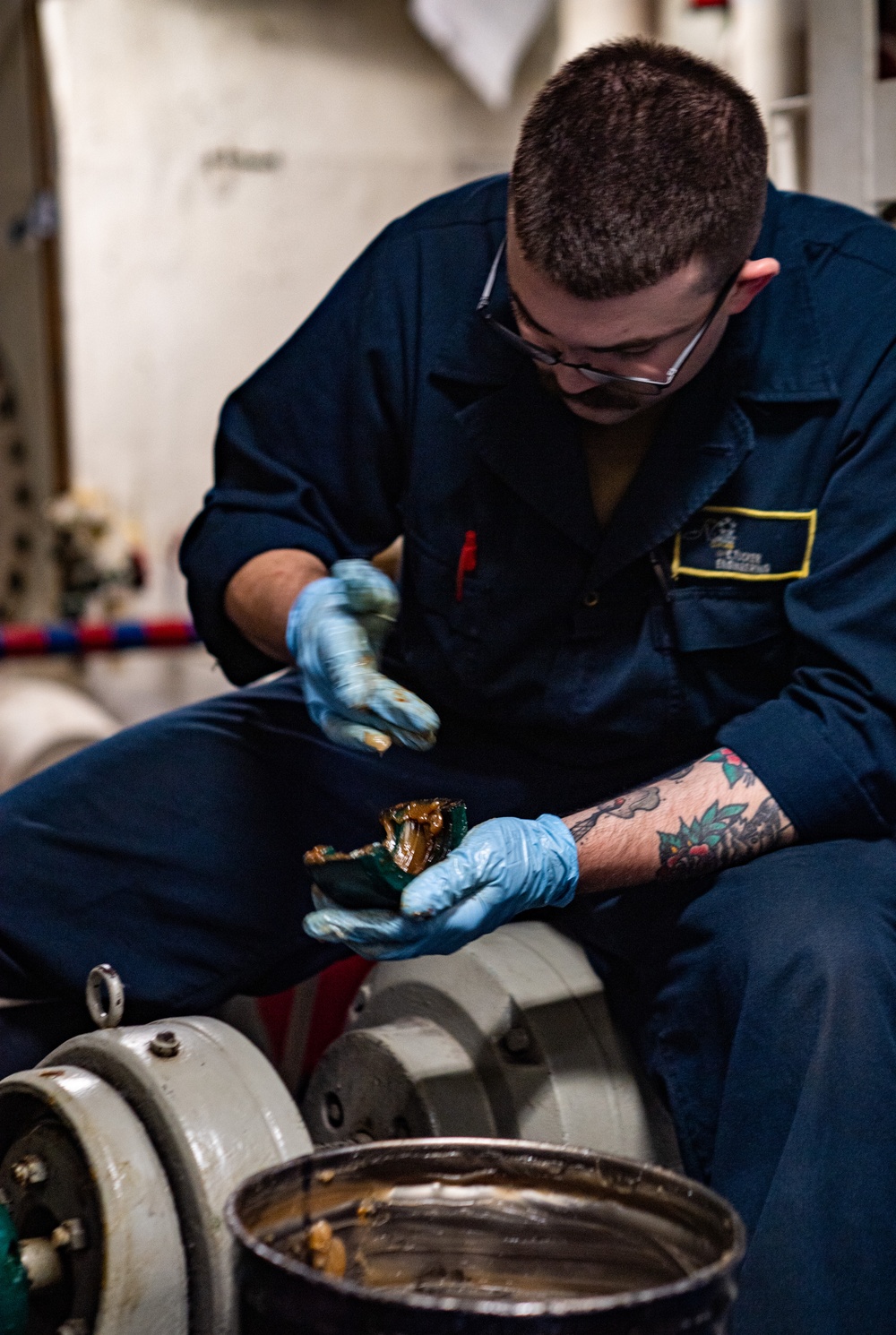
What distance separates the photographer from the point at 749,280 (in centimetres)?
136

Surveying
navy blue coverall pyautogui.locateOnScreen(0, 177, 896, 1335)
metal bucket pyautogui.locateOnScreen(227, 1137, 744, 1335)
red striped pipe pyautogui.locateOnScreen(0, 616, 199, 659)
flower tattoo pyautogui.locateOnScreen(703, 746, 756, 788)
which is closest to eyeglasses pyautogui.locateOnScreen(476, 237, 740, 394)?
navy blue coverall pyautogui.locateOnScreen(0, 177, 896, 1335)

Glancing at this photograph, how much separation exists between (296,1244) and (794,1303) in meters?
0.39

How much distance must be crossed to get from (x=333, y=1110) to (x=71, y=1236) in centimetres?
38

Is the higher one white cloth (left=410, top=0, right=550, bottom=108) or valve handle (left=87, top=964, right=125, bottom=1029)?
white cloth (left=410, top=0, right=550, bottom=108)

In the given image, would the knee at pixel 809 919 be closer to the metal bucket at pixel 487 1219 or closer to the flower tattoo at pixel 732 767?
the flower tattoo at pixel 732 767

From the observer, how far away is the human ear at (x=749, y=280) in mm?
1353

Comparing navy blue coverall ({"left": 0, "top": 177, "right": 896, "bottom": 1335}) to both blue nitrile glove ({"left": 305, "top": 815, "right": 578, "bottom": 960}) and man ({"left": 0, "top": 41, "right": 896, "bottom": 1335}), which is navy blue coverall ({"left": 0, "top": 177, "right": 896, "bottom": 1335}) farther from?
blue nitrile glove ({"left": 305, "top": 815, "right": 578, "bottom": 960})

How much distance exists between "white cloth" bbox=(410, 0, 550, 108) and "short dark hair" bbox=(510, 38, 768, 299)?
2.77 m

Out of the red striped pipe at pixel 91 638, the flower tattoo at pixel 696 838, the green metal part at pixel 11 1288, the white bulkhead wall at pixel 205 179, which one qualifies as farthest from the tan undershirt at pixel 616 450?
the white bulkhead wall at pixel 205 179

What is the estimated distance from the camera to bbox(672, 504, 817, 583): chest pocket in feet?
4.66

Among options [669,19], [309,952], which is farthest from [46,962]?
[669,19]

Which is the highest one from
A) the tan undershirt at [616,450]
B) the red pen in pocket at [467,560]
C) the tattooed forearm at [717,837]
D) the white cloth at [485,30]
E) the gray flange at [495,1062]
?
the white cloth at [485,30]

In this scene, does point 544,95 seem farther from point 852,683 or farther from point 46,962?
point 46,962

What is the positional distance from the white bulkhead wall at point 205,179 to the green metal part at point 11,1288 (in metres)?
3.10
